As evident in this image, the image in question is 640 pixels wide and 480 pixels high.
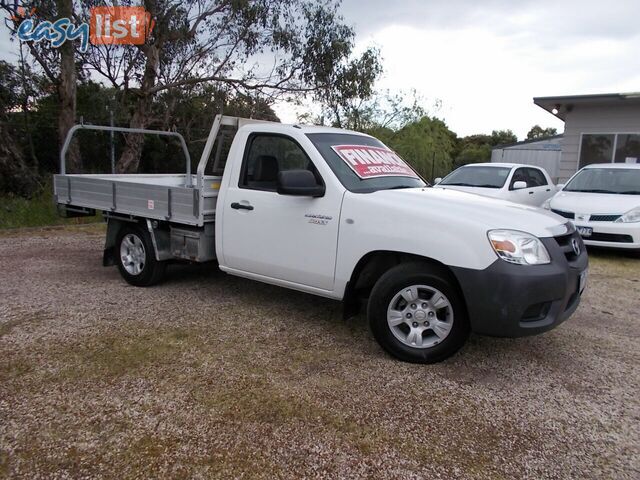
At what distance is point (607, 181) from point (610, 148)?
480 centimetres

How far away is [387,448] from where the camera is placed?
276 centimetres

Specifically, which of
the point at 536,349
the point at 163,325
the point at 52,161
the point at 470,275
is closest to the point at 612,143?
the point at 536,349

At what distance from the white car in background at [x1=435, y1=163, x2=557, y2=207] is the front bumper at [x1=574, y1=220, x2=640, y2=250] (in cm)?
184

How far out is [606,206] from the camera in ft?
26.2

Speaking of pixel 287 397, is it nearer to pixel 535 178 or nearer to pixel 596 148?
pixel 535 178

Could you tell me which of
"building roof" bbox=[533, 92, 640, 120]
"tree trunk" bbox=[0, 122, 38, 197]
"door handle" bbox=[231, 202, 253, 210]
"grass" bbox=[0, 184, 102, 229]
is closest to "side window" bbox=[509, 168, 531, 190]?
"building roof" bbox=[533, 92, 640, 120]

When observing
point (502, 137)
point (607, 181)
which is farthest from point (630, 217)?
point (502, 137)

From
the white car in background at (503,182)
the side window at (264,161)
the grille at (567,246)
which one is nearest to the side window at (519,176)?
the white car in background at (503,182)

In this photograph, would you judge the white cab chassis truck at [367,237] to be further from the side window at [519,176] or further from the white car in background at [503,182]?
the side window at [519,176]

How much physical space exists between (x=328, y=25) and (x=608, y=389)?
12.7 meters

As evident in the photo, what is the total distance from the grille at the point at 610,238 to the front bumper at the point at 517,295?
512cm

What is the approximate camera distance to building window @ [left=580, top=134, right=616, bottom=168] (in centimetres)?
1293

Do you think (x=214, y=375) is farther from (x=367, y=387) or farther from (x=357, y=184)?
(x=357, y=184)

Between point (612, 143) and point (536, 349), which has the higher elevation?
point (612, 143)
